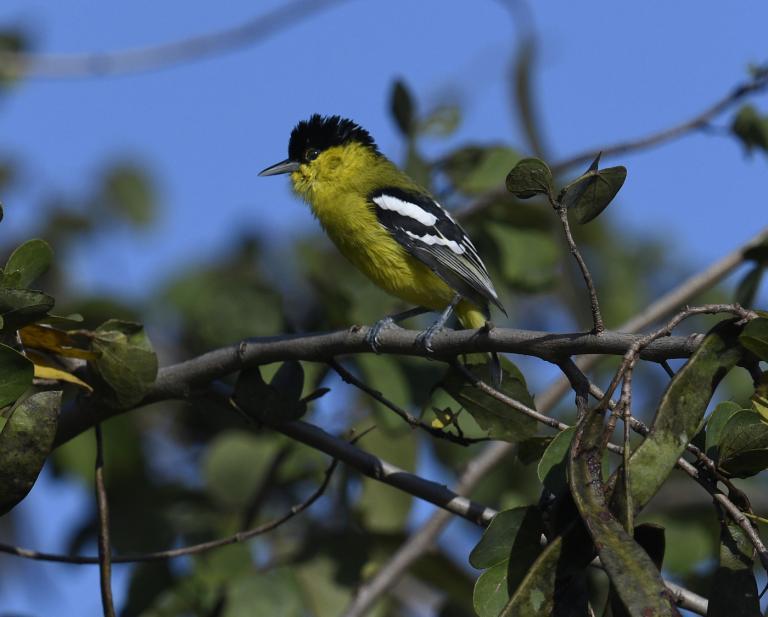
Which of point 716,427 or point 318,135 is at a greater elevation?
point 318,135

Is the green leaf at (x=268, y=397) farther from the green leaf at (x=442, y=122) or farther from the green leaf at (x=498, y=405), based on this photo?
the green leaf at (x=442, y=122)

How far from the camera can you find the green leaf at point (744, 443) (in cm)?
206

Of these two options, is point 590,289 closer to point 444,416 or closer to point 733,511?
point 733,511

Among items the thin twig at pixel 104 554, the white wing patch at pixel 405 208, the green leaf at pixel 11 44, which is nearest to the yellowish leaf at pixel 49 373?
the thin twig at pixel 104 554

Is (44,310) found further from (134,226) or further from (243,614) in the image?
(134,226)

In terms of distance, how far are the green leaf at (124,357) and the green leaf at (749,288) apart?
5.59 feet

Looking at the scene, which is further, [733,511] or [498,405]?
[498,405]

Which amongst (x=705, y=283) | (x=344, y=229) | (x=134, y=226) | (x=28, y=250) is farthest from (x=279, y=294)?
(x=134, y=226)

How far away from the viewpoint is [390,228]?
459 cm

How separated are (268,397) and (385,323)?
1215 mm

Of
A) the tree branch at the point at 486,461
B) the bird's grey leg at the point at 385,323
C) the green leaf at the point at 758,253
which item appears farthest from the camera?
the tree branch at the point at 486,461

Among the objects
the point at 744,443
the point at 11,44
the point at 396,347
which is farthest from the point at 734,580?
the point at 11,44

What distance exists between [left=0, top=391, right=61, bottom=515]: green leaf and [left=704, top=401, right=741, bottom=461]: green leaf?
128 centimetres

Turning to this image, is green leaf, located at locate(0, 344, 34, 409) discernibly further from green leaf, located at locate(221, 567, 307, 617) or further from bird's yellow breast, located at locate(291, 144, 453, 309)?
bird's yellow breast, located at locate(291, 144, 453, 309)
